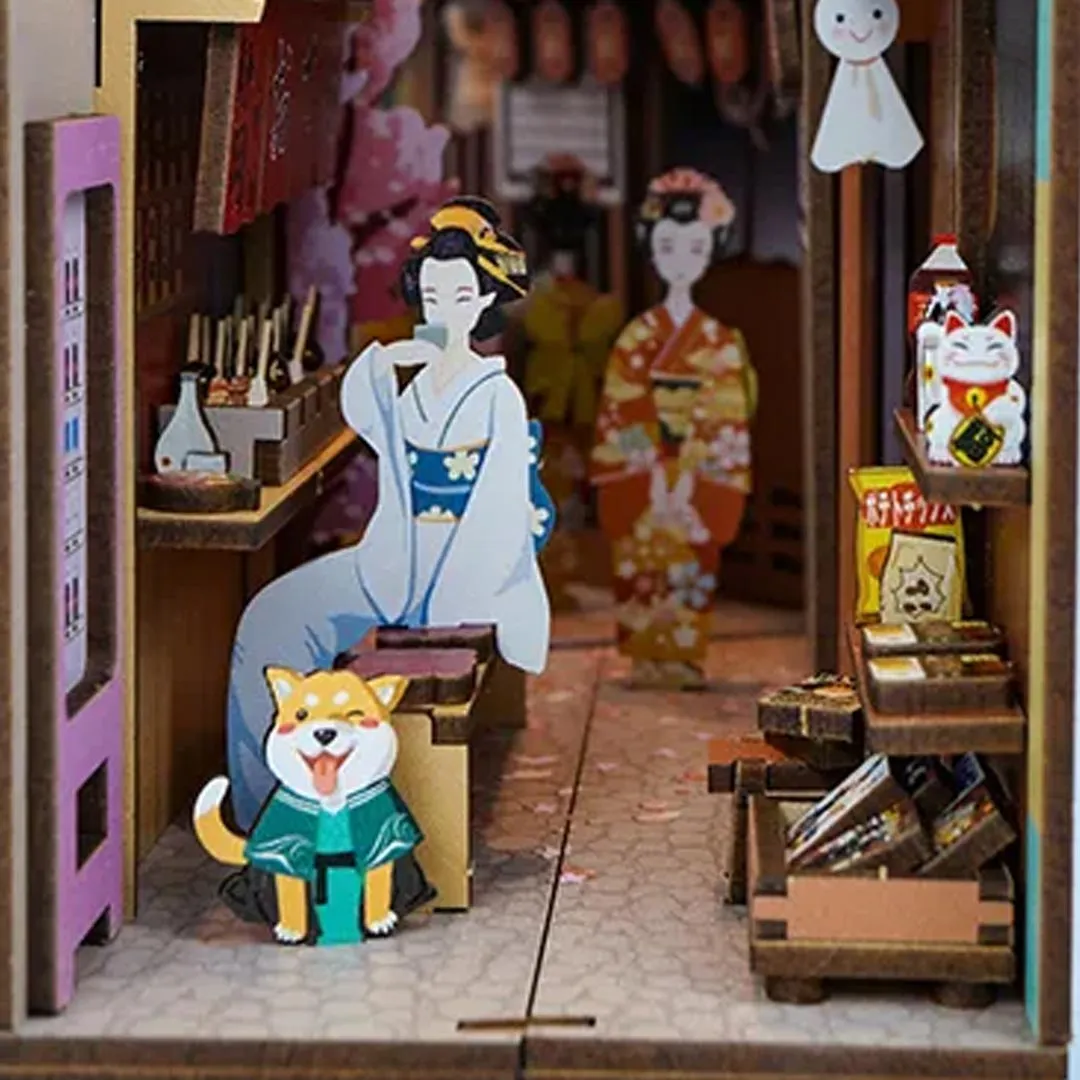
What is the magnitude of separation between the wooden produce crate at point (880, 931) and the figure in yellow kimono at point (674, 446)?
7.77 ft

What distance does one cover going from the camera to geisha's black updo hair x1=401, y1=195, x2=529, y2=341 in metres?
4.93

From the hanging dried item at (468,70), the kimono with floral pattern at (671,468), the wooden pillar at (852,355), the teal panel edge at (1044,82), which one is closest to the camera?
the teal panel edge at (1044,82)

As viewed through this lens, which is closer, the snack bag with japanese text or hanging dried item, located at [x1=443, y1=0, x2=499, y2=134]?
the snack bag with japanese text

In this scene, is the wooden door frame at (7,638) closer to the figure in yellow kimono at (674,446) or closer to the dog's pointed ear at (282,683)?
the dog's pointed ear at (282,683)

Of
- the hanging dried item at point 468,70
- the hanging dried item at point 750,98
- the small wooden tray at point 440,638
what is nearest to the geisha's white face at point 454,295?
the small wooden tray at point 440,638

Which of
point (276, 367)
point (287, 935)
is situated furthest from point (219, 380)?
point (287, 935)

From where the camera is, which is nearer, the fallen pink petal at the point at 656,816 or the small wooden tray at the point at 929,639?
the small wooden tray at the point at 929,639

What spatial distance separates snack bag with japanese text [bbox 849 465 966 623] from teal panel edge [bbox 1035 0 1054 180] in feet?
3.05

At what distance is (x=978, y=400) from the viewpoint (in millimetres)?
4207

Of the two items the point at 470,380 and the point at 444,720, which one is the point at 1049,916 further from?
the point at 470,380

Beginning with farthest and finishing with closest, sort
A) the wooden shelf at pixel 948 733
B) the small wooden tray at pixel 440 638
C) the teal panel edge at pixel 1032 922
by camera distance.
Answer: the small wooden tray at pixel 440 638, the wooden shelf at pixel 948 733, the teal panel edge at pixel 1032 922

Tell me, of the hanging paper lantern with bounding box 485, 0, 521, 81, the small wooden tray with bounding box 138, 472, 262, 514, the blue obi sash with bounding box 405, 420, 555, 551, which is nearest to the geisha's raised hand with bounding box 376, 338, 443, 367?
the blue obi sash with bounding box 405, 420, 555, 551

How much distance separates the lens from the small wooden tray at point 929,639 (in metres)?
4.50

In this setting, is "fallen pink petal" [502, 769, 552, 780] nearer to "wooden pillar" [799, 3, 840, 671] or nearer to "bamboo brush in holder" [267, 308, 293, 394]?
"wooden pillar" [799, 3, 840, 671]
